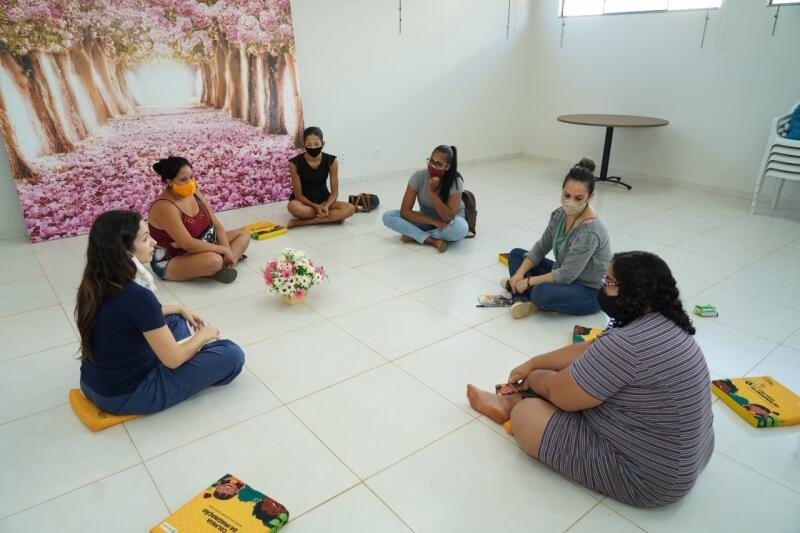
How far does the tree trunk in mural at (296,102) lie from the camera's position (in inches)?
209

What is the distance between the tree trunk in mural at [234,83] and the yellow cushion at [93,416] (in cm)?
350

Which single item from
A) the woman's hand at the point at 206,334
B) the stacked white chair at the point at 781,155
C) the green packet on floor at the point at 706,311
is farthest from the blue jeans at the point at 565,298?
the stacked white chair at the point at 781,155

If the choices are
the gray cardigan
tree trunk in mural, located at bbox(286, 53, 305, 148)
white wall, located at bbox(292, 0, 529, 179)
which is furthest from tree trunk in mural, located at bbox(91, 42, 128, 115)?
the gray cardigan

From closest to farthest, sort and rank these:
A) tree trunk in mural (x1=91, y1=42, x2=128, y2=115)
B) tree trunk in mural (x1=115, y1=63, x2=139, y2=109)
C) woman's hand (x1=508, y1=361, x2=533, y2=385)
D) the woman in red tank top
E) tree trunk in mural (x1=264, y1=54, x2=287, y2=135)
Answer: woman's hand (x1=508, y1=361, x2=533, y2=385) → the woman in red tank top → tree trunk in mural (x1=91, y1=42, x2=128, y2=115) → tree trunk in mural (x1=115, y1=63, x2=139, y2=109) → tree trunk in mural (x1=264, y1=54, x2=287, y2=135)

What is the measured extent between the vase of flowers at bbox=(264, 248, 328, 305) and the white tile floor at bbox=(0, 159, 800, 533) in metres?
0.12

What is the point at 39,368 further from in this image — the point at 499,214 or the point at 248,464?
the point at 499,214

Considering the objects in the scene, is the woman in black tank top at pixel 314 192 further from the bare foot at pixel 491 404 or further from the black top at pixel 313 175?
the bare foot at pixel 491 404

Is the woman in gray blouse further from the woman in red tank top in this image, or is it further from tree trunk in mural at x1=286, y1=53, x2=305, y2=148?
tree trunk in mural at x1=286, y1=53, x2=305, y2=148

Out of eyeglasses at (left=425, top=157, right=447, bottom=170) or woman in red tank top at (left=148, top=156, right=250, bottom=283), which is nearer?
woman in red tank top at (left=148, top=156, right=250, bottom=283)

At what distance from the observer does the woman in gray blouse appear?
291 cm

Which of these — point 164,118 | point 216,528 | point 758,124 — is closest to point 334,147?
point 164,118

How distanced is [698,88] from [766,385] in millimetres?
4501

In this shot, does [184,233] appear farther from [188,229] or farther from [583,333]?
[583,333]

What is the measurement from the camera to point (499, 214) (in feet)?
16.9
